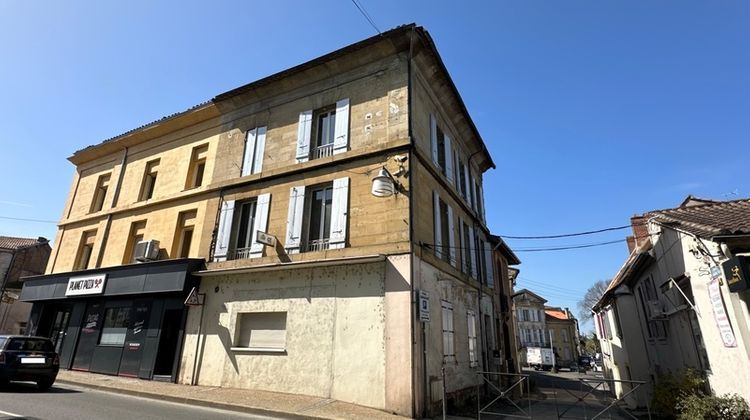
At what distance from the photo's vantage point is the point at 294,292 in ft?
34.2

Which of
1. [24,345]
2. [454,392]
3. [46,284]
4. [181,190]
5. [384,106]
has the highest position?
[384,106]

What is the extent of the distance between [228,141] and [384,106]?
22.0ft

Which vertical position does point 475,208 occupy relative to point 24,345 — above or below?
above

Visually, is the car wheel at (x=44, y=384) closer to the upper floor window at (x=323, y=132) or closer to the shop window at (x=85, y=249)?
the shop window at (x=85, y=249)

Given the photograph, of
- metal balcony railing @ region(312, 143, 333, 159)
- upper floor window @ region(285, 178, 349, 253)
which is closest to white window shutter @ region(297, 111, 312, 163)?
metal balcony railing @ region(312, 143, 333, 159)

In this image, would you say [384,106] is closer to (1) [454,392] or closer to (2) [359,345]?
(2) [359,345]

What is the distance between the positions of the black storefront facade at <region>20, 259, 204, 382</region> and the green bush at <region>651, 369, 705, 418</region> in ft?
43.9

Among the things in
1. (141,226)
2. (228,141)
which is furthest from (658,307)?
(141,226)

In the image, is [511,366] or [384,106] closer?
[384,106]

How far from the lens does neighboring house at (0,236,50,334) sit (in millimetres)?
27812

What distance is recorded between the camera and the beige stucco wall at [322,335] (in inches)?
340

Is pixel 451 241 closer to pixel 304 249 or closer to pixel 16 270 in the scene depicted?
pixel 304 249

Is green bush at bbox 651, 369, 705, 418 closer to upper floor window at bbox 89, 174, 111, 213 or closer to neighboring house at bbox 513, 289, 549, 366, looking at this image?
upper floor window at bbox 89, 174, 111, 213

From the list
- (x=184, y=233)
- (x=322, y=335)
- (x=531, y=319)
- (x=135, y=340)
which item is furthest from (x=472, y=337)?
(x=531, y=319)
